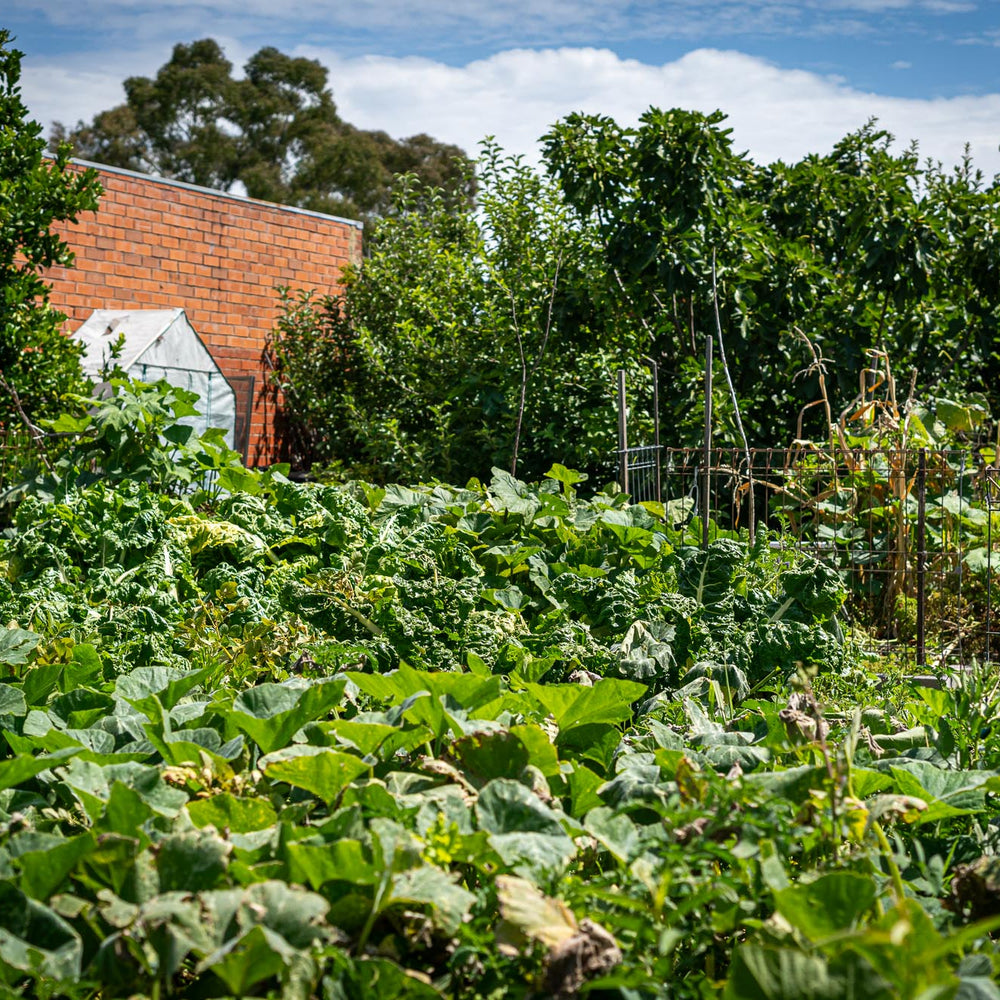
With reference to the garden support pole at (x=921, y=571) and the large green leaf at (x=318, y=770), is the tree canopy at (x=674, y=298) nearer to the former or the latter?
the garden support pole at (x=921, y=571)

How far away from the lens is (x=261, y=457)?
426 inches

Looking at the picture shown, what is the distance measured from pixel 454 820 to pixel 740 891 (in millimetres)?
399

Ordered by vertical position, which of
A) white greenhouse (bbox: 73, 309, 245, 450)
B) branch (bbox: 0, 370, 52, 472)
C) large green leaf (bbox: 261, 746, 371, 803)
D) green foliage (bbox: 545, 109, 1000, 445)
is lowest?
large green leaf (bbox: 261, 746, 371, 803)

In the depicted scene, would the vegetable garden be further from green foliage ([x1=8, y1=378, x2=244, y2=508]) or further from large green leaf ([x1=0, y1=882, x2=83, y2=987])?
green foliage ([x1=8, y1=378, x2=244, y2=508])

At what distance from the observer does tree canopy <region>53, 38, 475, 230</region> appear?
30.2 m

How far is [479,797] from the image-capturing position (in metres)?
1.39

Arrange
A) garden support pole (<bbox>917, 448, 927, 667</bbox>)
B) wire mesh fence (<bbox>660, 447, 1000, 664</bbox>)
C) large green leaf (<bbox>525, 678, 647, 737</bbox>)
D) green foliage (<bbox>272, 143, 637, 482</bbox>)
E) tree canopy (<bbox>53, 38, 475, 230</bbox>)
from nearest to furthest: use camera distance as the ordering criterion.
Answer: large green leaf (<bbox>525, 678, 647, 737</bbox>), garden support pole (<bbox>917, 448, 927, 667</bbox>), wire mesh fence (<bbox>660, 447, 1000, 664</bbox>), green foliage (<bbox>272, 143, 637, 482</bbox>), tree canopy (<bbox>53, 38, 475, 230</bbox>)

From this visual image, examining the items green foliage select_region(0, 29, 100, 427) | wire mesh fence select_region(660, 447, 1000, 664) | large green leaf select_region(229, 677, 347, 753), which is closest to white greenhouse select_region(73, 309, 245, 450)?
green foliage select_region(0, 29, 100, 427)

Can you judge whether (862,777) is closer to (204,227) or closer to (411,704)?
(411,704)

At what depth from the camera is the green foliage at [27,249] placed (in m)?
5.91

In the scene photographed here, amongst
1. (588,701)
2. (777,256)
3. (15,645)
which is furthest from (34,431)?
(777,256)

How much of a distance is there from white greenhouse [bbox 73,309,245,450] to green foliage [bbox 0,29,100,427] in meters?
1.79

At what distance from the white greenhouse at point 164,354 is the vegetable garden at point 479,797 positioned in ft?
19.2

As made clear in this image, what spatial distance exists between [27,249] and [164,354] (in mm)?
2429
